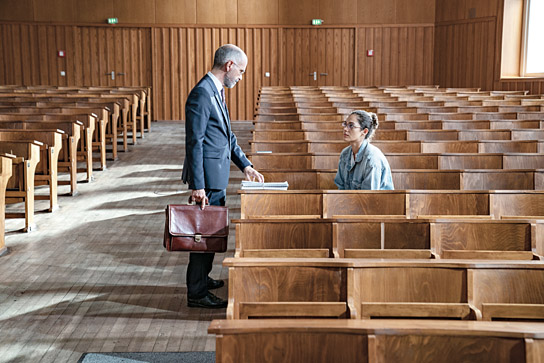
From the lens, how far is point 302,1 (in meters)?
15.4

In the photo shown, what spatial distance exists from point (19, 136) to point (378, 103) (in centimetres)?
479

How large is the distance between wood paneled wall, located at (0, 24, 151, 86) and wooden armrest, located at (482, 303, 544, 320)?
14167 mm

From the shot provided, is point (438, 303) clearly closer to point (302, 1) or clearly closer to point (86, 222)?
point (86, 222)

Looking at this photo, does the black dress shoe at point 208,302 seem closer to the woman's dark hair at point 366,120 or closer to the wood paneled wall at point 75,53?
the woman's dark hair at point 366,120

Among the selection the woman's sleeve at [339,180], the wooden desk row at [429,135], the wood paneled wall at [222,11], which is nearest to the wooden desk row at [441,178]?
the woman's sleeve at [339,180]

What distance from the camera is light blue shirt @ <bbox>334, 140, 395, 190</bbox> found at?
388 cm

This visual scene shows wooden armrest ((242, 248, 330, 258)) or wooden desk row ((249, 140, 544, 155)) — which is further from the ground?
wooden desk row ((249, 140, 544, 155))

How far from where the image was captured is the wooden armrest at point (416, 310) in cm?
209

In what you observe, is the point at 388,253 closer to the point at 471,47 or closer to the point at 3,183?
the point at 3,183

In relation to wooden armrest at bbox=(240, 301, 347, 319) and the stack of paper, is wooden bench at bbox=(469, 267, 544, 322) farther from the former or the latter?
the stack of paper

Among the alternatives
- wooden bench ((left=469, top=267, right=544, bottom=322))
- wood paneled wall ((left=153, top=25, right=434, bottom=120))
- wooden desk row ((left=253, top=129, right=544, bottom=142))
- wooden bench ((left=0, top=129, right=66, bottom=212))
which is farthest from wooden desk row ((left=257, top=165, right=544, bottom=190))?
wood paneled wall ((left=153, top=25, right=434, bottom=120))

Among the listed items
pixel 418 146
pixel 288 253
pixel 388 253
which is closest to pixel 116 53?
pixel 418 146

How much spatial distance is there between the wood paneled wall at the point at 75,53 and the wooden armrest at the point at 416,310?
1404 cm

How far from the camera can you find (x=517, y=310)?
210 centimetres
